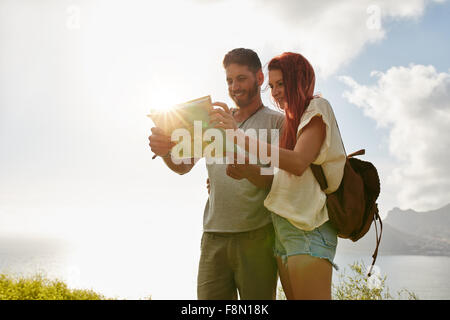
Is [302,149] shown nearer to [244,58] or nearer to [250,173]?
[250,173]

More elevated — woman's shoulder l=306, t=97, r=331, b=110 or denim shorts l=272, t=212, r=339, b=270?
woman's shoulder l=306, t=97, r=331, b=110

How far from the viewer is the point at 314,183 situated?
7.20 ft

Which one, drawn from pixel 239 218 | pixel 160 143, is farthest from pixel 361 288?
pixel 160 143

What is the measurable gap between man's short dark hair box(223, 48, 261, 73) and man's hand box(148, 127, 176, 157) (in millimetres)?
911

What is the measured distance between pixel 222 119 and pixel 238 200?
78 centimetres

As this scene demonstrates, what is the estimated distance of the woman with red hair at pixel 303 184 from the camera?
2.05 meters

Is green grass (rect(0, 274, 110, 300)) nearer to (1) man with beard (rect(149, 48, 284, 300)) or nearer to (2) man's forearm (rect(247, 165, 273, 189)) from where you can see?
(1) man with beard (rect(149, 48, 284, 300))

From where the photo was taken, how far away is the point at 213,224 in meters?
2.99

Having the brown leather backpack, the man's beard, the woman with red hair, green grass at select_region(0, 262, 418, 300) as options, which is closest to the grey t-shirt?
the man's beard

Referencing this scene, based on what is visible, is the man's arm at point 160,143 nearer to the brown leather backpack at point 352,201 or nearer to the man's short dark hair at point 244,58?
the man's short dark hair at point 244,58

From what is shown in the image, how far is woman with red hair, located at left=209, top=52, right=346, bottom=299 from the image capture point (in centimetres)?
205

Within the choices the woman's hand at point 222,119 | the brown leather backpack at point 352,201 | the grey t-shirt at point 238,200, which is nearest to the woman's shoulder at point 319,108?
the brown leather backpack at point 352,201

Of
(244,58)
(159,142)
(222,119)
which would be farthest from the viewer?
(244,58)
